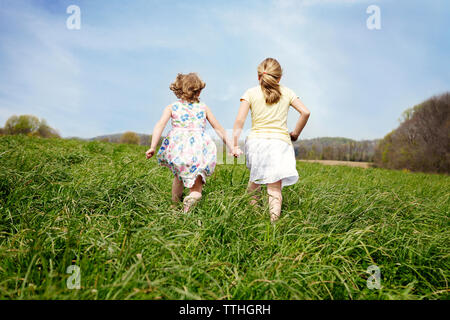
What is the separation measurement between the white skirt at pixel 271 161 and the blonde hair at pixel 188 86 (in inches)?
34.1

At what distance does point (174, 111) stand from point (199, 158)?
24.2 inches

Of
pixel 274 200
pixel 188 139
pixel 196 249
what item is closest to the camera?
pixel 196 249

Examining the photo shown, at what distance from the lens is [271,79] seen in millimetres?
3119

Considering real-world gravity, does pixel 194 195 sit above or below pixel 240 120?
below

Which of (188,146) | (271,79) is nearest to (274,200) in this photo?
(188,146)

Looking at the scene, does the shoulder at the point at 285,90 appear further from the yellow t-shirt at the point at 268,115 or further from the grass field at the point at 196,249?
the grass field at the point at 196,249

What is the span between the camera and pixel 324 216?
2885 millimetres

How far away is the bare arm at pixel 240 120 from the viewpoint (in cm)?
318

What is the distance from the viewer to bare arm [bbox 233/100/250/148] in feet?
10.4

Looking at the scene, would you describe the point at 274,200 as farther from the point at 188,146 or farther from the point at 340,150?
the point at 340,150

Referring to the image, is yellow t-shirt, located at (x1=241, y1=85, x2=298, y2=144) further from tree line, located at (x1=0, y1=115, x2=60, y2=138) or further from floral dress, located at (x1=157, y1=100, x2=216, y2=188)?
tree line, located at (x1=0, y1=115, x2=60, y2=138)

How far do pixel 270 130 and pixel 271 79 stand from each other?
1.78 feet
